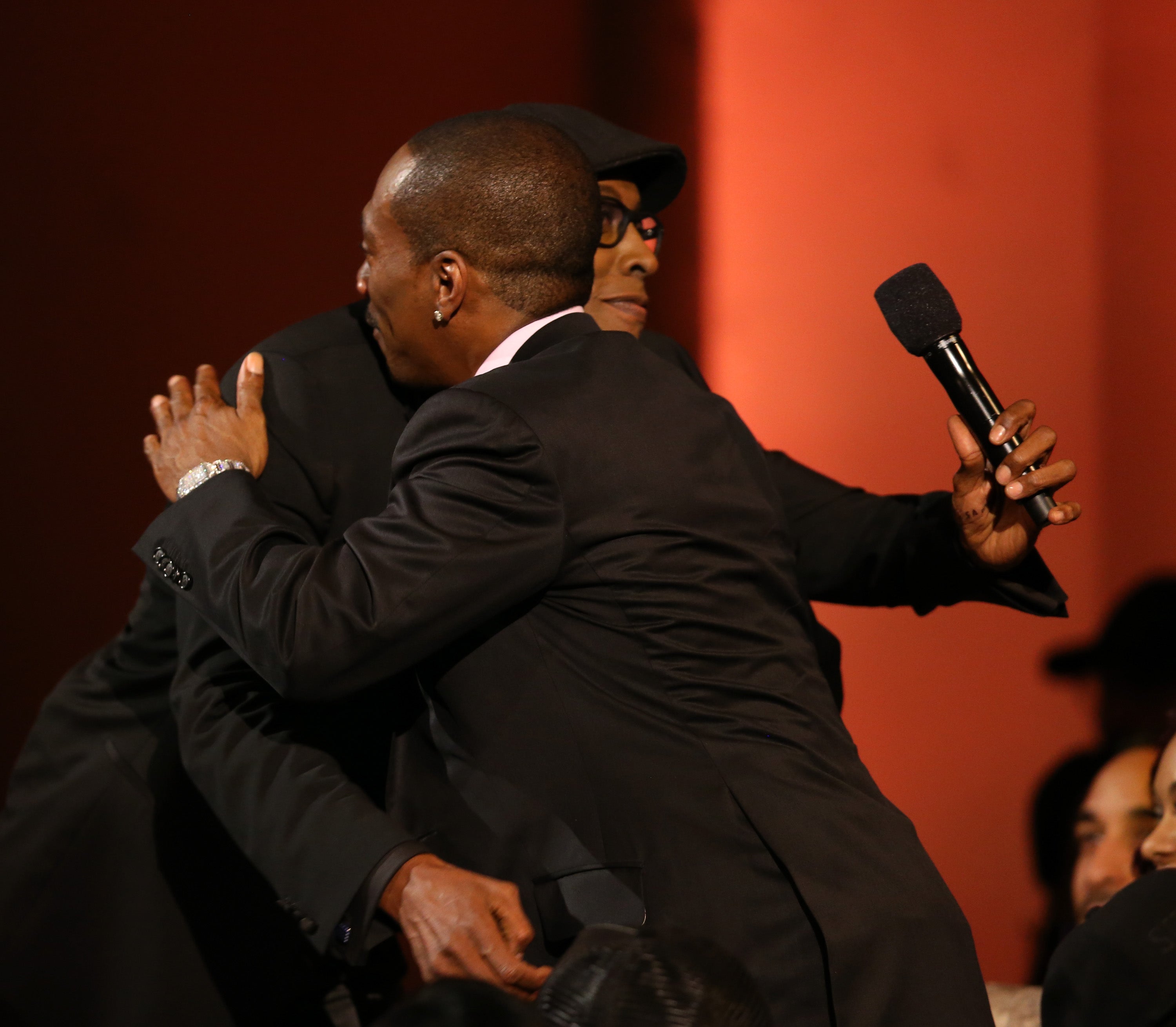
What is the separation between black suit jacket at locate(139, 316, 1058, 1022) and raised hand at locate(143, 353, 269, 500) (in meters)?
0.08

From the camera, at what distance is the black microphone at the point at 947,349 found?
1.52m

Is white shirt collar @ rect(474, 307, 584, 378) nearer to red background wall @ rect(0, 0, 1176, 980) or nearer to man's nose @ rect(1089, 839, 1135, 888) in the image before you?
red background wall @ rect(0, 0, 1176, 980)

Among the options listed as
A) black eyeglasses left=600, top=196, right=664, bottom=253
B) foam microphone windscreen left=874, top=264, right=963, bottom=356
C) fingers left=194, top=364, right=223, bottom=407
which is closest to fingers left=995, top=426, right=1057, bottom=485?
foam microphone windscreen left=874, top=264, right=963, bottom=356

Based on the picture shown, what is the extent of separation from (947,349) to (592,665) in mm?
591

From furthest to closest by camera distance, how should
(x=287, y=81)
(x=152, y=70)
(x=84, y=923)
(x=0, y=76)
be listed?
(x=287, y=81) → (x=152, y=70) → (x=0, y=76) → (x=84, y=923)

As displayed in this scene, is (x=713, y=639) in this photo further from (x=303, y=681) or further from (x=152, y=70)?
(x=152, y=70)

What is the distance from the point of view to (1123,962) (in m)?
1.64

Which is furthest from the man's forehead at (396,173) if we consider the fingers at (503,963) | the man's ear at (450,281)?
the fingers at (503,963)

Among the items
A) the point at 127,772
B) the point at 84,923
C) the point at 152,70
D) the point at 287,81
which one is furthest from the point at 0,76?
the point at 84,923

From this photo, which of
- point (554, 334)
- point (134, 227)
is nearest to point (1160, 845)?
point (554, 334)

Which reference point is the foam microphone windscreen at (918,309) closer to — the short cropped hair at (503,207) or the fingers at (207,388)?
the short cropped hair at (503,207)

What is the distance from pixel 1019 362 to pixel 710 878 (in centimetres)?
184

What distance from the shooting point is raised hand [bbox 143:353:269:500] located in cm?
154

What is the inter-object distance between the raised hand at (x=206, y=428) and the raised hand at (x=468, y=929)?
576 millimetres
